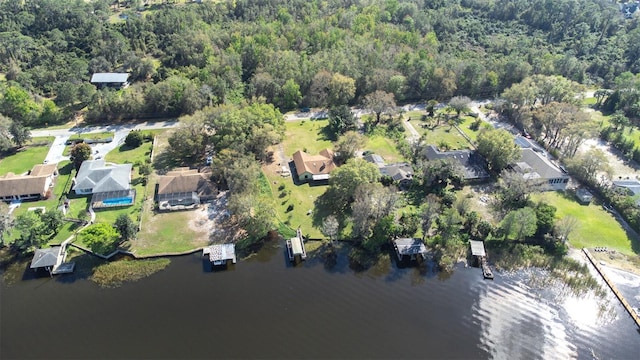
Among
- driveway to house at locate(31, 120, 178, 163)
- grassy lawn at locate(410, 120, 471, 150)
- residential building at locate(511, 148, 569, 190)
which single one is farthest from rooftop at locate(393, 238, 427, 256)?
driveway to house at locate(31, 120, 178, 163)

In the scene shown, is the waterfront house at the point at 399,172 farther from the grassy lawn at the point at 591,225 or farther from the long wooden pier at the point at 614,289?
the long wooden pier at the point at 614,289

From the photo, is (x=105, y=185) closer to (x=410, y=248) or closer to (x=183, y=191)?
(x=183, y=191)

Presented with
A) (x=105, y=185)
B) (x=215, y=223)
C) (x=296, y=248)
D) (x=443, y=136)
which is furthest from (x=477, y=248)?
(x=105, y=185)

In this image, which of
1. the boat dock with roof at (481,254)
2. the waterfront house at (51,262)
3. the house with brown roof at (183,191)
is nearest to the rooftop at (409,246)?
the boat dock with roof at (481,254)

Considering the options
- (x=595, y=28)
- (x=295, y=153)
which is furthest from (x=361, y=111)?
(x=595, y=28)

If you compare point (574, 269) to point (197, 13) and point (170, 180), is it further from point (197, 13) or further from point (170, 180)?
point (197, 13)

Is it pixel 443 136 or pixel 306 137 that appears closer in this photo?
pixel 306 137
